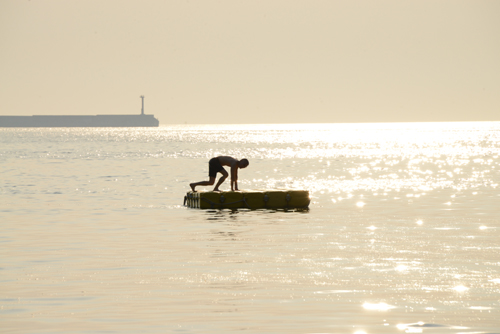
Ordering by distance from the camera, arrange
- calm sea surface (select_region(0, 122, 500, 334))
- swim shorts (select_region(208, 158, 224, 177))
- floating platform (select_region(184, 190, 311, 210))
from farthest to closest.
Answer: swim shorts (select_region(208, 158, 224, 177)) < floating platform (select_region(184, 190, 311, 210)) < calm sea surface (select_region(0, 122, 500, 334))

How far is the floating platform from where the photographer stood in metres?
26.9

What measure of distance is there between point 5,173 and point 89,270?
39.5m

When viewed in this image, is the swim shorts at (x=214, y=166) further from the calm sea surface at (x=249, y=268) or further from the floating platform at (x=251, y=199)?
the calm sea surface at (x=249, y=268)

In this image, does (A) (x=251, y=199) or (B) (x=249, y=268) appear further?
(A) (x=251, y=199)

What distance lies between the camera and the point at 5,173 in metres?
52.3

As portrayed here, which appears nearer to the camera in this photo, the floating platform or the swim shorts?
the floating platform

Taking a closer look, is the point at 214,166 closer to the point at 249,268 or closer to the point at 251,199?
the point at 251,199

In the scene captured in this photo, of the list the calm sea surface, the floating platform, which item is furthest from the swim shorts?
the calm sea surface

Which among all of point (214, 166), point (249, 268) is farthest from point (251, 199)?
point (249, 268)

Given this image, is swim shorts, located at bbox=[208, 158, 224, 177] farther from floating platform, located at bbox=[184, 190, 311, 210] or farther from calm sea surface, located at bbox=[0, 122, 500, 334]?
calm sea surface, located at bbox=[0, 122, 500, 334]

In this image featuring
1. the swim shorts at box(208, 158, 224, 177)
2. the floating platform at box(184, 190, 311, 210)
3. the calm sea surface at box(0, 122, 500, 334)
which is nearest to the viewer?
the calm sea surface at box(0, 122, 500, 334)

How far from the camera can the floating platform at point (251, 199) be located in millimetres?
26922

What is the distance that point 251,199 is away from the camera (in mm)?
27188

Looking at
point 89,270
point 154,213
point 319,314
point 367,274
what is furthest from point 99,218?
point 319,314
